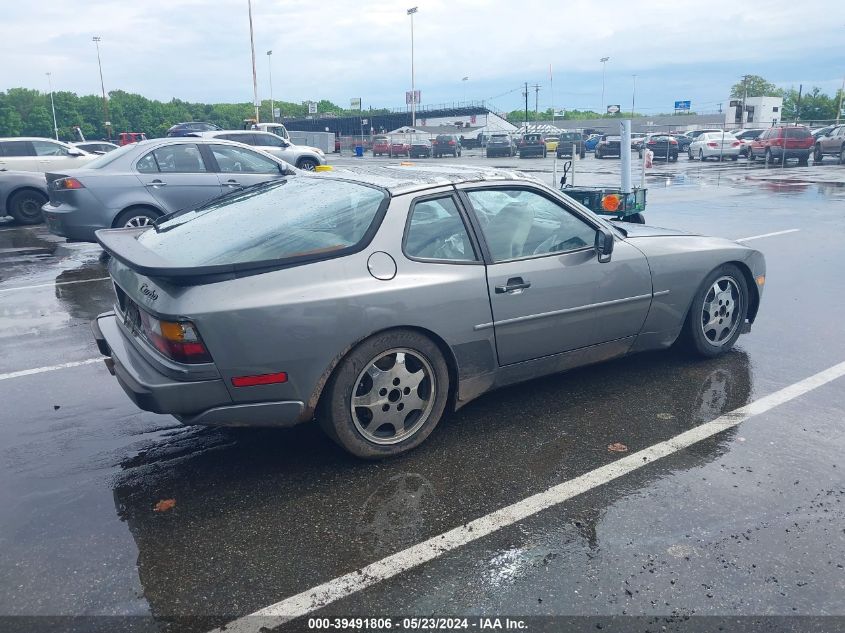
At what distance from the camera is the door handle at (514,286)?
4.00 meters

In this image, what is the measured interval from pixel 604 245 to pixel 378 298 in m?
1.62

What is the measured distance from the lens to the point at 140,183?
362 inches

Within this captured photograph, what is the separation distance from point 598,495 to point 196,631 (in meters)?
1.89

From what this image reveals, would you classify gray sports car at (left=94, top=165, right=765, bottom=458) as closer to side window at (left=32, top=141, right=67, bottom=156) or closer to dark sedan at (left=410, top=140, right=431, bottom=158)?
side window at (left=32, top=141, right=67, bottom=156)

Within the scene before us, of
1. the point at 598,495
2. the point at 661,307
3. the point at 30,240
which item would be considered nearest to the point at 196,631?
the point at 598,495

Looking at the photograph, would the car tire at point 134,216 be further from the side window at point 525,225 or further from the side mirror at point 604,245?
the side mirror at point 604,245

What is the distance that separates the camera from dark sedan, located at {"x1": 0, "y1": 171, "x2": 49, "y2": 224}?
13.1m

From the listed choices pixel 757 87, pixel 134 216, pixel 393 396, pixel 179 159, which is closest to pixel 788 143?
pixel 179 159

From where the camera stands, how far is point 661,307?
4.75m

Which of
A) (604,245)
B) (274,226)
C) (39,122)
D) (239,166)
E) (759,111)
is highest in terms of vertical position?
(39,122)

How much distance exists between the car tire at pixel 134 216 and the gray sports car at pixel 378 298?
503cm

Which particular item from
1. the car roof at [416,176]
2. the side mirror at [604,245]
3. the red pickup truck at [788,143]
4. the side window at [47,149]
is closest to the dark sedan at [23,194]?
the side window at [47,149]

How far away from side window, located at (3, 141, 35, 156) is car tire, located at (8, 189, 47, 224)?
4.24 feet

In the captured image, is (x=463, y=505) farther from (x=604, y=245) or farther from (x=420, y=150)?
(x=420, y=150)
